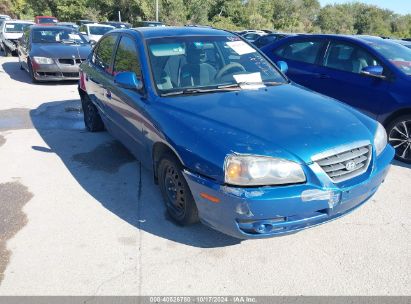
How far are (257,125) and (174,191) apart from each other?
39.4 inches

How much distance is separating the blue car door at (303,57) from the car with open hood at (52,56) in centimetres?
581

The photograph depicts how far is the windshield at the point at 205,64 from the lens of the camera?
12.0 feet

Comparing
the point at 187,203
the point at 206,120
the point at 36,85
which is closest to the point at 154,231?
the point at 187,203

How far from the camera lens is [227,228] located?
2.76 meters

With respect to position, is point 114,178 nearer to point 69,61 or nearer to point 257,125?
point 257,125

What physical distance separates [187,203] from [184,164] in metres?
0.37

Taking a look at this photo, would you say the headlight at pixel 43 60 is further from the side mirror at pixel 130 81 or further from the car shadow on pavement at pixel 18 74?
the side mirror at pixel 130 81

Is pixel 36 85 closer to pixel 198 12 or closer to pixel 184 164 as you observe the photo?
pixel 184 164

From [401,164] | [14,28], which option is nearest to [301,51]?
[401,164]

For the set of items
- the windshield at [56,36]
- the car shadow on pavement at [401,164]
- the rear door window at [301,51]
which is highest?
the rear door window at [301,51]

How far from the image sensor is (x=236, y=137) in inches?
110

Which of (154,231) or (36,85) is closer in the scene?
(154,231)

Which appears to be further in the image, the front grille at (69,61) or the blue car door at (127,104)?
the front grille at (69,61)

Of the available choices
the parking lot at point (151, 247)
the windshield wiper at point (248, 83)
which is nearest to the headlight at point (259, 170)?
the parking lot at point (151, 247)
